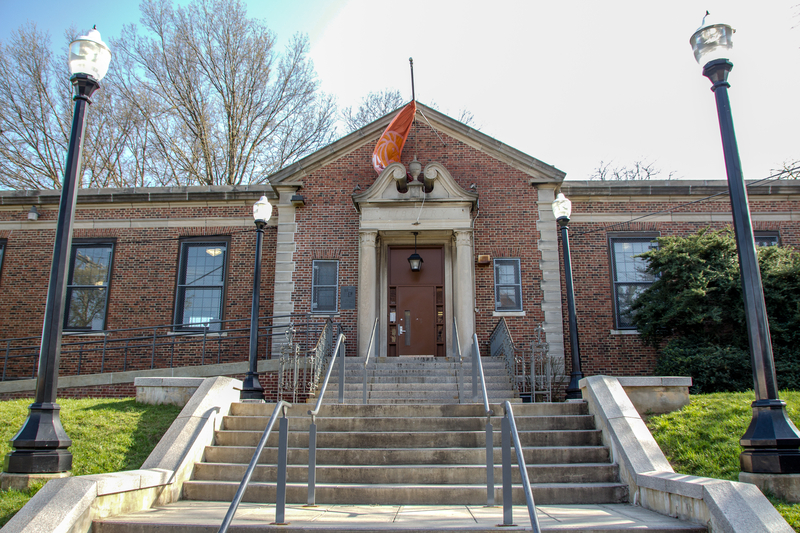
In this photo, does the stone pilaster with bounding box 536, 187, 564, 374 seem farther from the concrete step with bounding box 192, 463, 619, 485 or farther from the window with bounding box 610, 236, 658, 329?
the concrete step with bounding box 192, 463, 619, 485

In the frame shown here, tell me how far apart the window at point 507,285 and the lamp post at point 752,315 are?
7.38 meters

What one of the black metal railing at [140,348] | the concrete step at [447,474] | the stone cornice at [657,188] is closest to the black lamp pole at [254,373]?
the concrete step at [447,474]

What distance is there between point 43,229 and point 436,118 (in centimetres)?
1051

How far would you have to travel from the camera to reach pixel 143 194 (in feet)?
47.5

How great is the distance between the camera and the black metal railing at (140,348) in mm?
13344

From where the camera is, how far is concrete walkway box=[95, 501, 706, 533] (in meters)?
4.43

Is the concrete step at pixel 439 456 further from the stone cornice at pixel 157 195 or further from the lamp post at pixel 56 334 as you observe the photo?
the stone cornice at pixel 157 195

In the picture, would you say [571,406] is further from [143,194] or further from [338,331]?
[143,194]

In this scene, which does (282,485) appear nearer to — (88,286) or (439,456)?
(439,456)

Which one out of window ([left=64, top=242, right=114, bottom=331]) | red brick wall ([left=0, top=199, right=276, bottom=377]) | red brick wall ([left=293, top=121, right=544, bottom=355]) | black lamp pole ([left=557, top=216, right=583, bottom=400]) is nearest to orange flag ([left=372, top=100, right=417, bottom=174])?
red brick wall ([left=293, top=121, right=544, bottom=355])

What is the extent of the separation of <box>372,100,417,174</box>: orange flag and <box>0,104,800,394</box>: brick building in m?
0.41

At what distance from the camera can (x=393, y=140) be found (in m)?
13.2

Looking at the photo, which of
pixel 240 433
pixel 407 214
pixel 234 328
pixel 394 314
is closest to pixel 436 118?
pixel 407 214

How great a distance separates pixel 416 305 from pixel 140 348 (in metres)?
6.64
